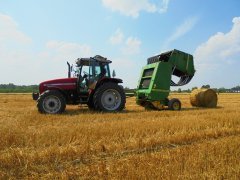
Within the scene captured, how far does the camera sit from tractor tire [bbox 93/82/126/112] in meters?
12.2

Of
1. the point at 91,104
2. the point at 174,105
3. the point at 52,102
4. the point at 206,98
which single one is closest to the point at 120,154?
the point at 52,102

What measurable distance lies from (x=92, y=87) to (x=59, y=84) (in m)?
1.21

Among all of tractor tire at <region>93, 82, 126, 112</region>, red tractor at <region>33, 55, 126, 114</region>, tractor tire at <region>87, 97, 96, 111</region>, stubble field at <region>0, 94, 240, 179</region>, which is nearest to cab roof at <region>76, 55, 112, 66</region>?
red tractor at <region>33, 55, 126, 114</region>

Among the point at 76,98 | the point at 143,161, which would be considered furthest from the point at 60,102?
the point at 143,161

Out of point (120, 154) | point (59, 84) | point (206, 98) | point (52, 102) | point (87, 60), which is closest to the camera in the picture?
point (120, 154)

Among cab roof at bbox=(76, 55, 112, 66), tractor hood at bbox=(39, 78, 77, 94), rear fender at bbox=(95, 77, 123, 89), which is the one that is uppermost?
cab roof at bbox=(76, 55, 112, 66)

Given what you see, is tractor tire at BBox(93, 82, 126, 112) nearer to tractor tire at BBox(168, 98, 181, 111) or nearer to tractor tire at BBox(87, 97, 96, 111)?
tractor tire at BBox(87, 97, 96, 111)

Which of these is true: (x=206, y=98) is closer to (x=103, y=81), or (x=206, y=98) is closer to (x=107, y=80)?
(x=107, y=80)

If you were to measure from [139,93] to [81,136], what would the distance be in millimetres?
8223

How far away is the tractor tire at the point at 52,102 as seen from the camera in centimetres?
1157

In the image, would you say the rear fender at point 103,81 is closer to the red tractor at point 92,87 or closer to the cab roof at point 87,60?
the red tractor at point 92,87

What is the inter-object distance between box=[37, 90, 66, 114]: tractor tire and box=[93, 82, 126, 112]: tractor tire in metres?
1.24

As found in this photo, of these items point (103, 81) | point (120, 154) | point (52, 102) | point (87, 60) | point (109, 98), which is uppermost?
point (87, 60)

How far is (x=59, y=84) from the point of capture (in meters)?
12.2
